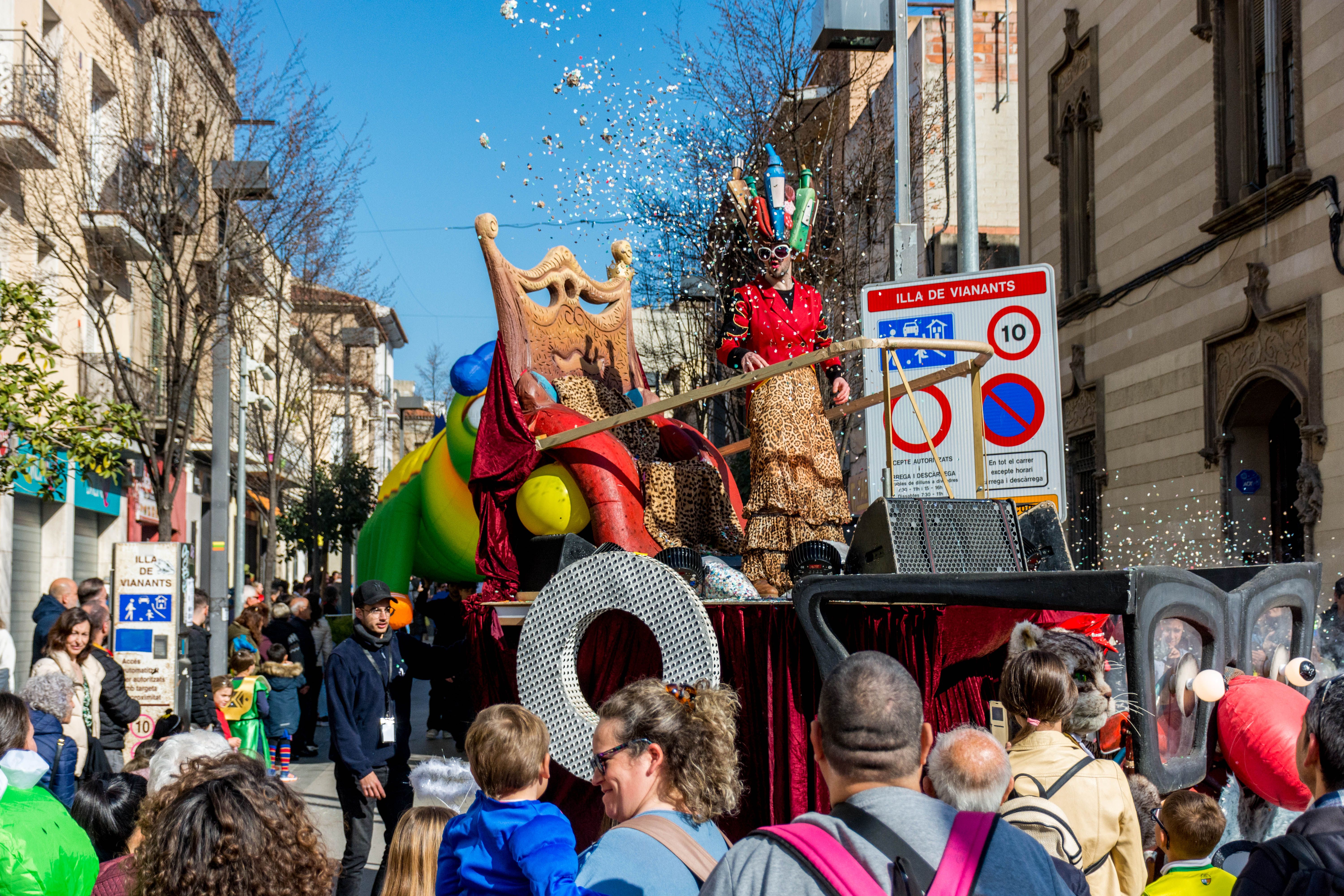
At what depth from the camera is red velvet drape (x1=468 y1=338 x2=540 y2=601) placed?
745 centimetres

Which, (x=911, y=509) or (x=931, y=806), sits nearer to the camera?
(x=931, y=806)

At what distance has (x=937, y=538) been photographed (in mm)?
5133

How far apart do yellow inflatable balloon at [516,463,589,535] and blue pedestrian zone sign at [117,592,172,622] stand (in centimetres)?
405

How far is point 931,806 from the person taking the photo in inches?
88.5

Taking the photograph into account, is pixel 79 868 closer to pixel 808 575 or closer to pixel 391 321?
pixel 808 575

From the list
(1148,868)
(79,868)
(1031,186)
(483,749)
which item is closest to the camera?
(79,868)

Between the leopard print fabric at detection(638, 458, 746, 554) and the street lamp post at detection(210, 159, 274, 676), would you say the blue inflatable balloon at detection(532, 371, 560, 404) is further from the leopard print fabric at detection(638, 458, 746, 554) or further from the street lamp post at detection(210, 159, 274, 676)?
the street lamp post at detection(210, 159, 274, 676)

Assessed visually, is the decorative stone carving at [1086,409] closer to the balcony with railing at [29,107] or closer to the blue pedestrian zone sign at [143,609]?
the blue pedestrian zone sign at [143,609]

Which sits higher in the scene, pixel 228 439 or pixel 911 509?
pixel 228 439

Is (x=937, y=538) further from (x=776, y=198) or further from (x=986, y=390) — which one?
(x=776, y=198)

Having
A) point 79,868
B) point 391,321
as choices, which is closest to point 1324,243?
point 79,868

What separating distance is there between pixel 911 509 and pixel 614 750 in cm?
230

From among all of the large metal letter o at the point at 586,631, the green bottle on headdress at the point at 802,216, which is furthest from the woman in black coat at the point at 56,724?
the green bottle on headdress at the point at 802,216

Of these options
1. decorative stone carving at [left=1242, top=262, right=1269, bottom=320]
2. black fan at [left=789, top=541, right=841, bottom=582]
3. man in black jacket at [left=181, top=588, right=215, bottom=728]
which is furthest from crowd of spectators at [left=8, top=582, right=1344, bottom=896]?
decorative stone carving at [left=1242, top=262, right=1269, bottom=320]
